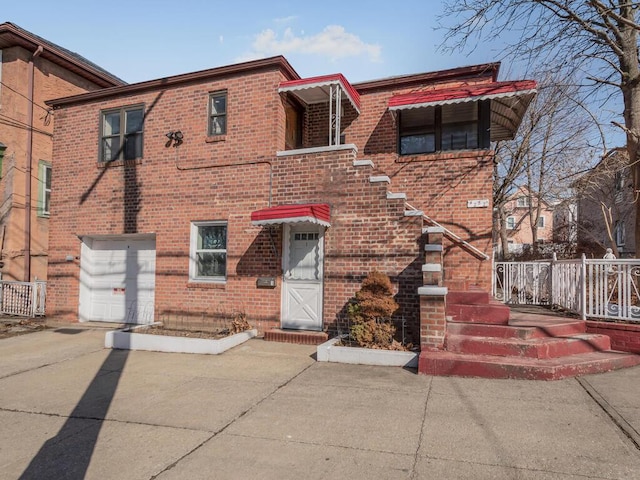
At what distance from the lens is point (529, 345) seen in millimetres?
5836

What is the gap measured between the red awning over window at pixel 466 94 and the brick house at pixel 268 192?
0.03 metres

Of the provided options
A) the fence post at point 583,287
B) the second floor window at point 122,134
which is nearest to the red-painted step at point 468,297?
the fence post at point 583,287

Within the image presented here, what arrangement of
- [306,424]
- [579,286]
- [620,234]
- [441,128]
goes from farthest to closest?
1. [620,234]
2. [441,128]
3. [579,286]
4. [306,424]

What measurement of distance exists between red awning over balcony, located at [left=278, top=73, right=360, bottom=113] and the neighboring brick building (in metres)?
8.32

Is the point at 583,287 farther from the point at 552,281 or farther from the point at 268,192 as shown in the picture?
the point at 268,192

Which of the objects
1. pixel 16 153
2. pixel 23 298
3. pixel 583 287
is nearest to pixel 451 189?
pixel 583 287

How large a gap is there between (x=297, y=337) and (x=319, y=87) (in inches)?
203

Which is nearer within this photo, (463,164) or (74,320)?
(463,164)

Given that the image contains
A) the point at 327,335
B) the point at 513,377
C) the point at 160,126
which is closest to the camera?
the point at 513,377

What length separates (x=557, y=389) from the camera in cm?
502

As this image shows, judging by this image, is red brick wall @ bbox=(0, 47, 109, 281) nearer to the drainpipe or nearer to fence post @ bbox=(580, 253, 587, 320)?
the drainpipe

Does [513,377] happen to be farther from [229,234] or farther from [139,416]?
[229,234]

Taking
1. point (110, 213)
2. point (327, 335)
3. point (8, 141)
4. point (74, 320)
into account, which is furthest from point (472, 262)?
point (8, 141)

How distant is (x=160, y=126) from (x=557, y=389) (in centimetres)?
928
